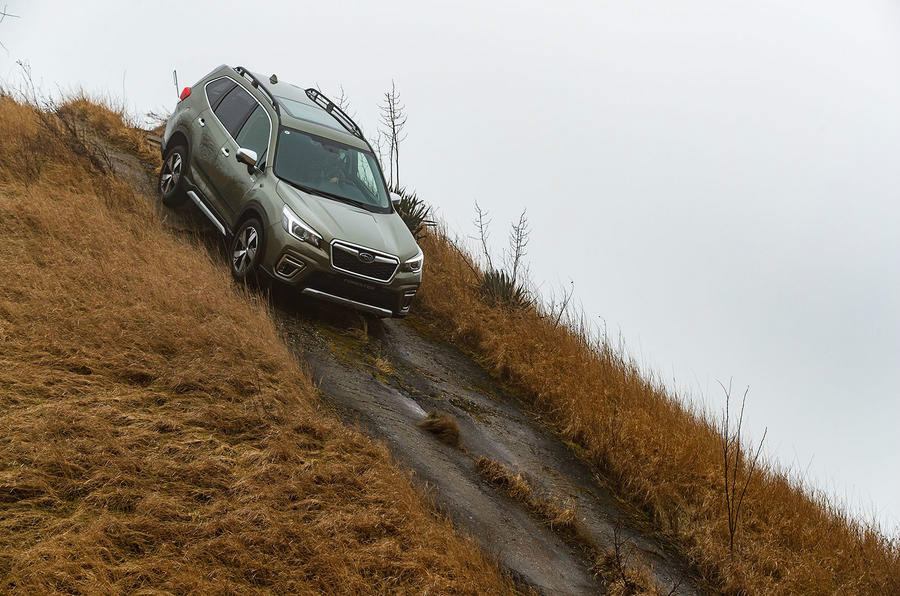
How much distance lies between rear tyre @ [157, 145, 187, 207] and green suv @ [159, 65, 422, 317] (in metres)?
0.01

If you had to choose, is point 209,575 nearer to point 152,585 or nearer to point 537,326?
point 152,585

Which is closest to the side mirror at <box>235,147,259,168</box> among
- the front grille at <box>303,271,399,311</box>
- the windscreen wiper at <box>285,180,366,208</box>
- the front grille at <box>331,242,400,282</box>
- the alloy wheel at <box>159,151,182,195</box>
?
the windscreen wiper at <box>285,180,366,208</box>

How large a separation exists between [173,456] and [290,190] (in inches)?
155

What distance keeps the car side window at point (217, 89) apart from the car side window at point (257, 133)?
0.82m

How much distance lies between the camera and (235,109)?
9609 mm

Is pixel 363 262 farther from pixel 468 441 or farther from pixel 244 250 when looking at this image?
pixel 468 441

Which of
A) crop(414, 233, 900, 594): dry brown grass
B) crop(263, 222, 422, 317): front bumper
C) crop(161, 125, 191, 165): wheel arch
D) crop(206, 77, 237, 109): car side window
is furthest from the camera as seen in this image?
crop(206, 77, 237, 109): car side window

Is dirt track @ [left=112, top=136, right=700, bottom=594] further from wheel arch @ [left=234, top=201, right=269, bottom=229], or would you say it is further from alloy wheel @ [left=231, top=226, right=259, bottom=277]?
wheel arch @ [left=234, top=201, right=269, bottom=229]

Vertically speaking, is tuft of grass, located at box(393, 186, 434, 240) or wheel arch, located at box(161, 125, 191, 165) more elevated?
tuft of grass, located at box(393, 186, 434, 240)

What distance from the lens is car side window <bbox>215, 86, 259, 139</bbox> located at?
30.9ft

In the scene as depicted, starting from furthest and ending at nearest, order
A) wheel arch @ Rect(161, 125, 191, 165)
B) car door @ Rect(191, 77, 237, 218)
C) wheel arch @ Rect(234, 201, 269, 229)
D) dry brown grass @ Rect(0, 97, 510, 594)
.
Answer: wheel arch @ Rect(161, 125, 191, 165), car door @ Rect(191, 77, 237, 218), wheel arch @ Rect(234, 201, 269, 229), dry brown grass @ Rect(0, 97, 510, 594)

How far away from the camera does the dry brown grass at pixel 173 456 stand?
429 centimetres

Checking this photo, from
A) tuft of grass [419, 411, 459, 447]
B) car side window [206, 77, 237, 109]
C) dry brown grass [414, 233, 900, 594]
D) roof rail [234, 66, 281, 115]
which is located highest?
roof rail [234, 66, 281, 115]

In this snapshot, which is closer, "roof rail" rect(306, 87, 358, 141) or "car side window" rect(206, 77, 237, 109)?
"car side window" rect(206, 77, 237, 109)
